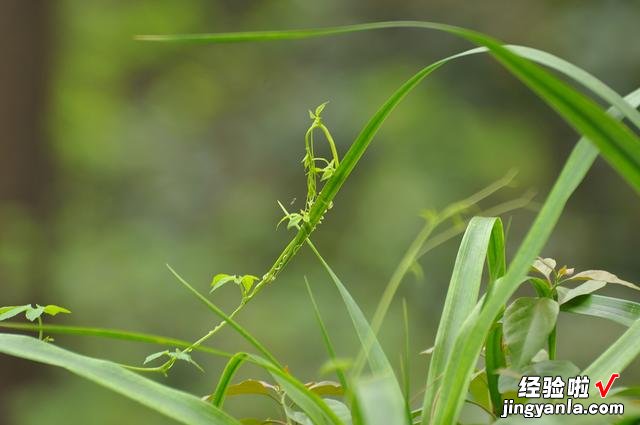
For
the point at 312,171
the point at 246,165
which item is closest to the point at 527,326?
the point at 312,171

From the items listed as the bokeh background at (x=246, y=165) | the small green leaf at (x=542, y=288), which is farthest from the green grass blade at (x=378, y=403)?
the bokeh background at (x=246, y=165)

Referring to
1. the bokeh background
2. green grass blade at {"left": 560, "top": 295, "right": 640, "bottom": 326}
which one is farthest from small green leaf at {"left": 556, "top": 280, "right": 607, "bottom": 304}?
the bokeh background


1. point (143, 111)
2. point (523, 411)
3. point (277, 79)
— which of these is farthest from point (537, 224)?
point (143, 111)

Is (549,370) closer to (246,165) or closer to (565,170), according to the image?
(565,170)

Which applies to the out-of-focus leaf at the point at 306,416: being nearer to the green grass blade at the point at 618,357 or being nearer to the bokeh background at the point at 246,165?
the green grass blade at the point at 618,357

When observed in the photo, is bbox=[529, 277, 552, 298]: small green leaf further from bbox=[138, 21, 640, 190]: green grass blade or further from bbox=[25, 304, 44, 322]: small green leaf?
bbox=[25, 304, 44, 322]: small green leaf
